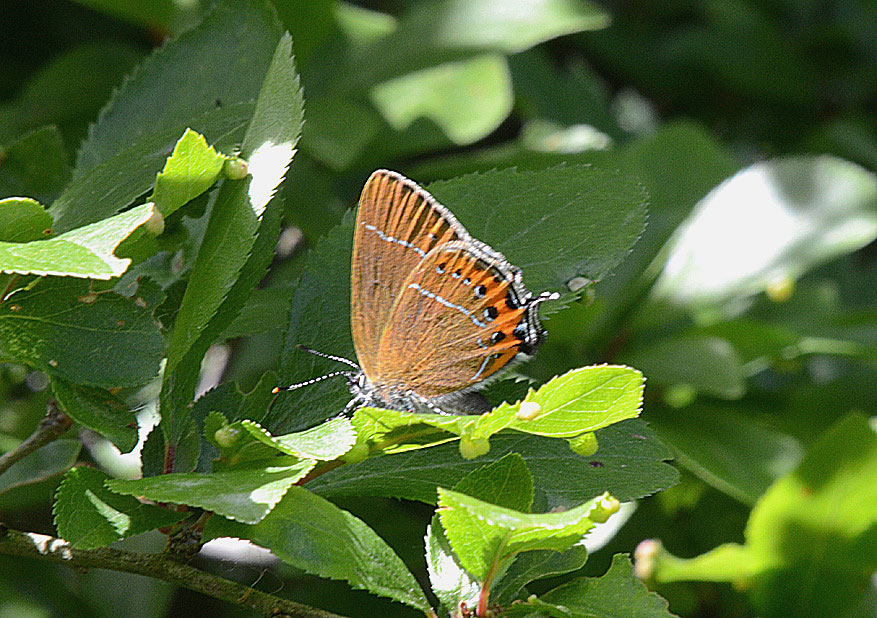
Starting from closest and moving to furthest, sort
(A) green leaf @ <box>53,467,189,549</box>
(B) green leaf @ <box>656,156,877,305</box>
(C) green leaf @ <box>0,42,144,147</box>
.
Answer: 1. (A) green leaf @ <box>53,467,189,549</box>
2. (C) green leaf @ <box>0,42,144,147</box>
3. (B) green leaf @ <box>656,156,877,305</box>

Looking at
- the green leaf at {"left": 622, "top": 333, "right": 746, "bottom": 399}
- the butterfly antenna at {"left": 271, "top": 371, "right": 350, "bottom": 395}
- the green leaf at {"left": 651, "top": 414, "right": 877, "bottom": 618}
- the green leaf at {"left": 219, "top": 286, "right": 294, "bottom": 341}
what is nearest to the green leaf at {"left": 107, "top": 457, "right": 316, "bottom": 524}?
the butterfly antenna at {"left": 271, "top": 371, "right": 350, "bottom": 395}

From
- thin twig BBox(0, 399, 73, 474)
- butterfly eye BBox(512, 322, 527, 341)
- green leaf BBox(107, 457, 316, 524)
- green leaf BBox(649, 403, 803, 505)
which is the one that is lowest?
green leaf BBox(649, 403, 803, 505)

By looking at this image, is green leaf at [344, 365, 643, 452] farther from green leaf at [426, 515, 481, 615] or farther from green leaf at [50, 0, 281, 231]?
green leaf at [50, 0, 281, 231]

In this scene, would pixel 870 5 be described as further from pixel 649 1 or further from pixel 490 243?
pixel 490 243

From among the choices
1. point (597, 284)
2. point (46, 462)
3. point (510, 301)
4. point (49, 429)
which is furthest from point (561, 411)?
point (597, 284)

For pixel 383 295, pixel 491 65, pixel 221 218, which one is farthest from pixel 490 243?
pixel 491 65

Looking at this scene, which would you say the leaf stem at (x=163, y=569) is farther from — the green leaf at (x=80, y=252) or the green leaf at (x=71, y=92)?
the green leaf at (x=71, y=92)
